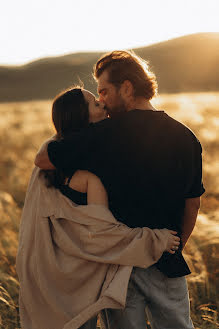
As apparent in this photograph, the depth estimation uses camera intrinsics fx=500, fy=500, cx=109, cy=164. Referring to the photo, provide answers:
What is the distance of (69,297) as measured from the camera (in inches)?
82.9

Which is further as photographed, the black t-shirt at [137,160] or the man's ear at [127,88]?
the man's ear at [127,88]

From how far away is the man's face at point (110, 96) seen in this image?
86.1 inches

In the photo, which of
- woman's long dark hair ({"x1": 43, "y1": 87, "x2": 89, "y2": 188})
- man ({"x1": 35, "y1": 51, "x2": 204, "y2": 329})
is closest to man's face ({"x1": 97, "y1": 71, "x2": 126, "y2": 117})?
man ({"x1": 35, "y1": 51, "x2": 204, "y2": 329})

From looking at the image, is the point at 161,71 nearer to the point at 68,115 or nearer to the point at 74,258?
the point at 68,115

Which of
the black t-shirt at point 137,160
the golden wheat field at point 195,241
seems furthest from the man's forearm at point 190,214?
the golden wheat field at point 195,241

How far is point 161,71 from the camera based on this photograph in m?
65.2

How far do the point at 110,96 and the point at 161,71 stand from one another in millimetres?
64442

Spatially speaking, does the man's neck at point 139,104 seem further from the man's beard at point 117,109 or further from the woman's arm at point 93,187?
the woman's arm at point 93,187

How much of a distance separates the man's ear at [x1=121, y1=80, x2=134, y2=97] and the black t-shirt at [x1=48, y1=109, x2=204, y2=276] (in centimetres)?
19

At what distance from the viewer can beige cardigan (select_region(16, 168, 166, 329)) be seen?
2.01m

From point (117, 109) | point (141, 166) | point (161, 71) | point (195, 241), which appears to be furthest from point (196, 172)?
point (161, 71)

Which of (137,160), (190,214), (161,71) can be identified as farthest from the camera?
(161,71)

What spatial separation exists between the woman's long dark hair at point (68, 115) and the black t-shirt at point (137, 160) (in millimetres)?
98

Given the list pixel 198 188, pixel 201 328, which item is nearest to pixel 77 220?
pixel 198 188
